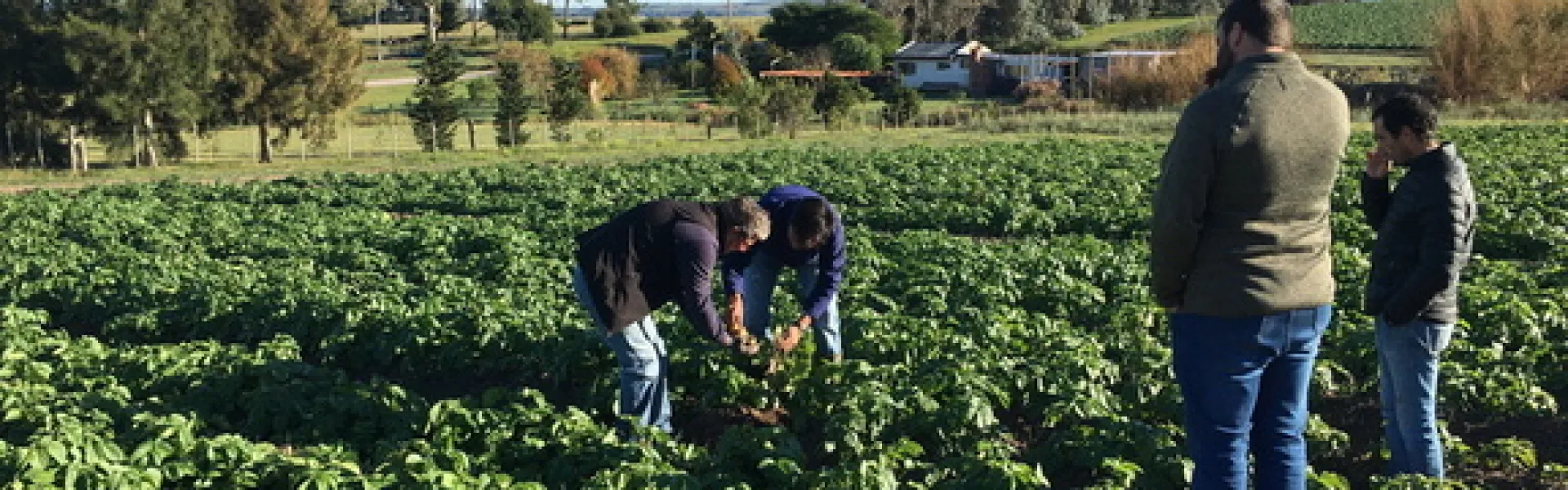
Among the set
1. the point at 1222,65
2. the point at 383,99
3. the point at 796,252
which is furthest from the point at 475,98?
the point at 1222,65

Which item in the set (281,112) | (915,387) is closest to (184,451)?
(915,387)

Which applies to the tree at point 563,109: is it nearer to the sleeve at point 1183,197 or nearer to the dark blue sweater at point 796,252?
the dark blue sweater at point 796,252

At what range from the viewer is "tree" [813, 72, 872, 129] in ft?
161

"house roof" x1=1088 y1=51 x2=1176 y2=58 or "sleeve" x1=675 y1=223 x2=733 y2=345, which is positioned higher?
"house roof" x1=1088 y1=51 x2=1176 y2=58

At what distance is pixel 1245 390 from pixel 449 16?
351 ft

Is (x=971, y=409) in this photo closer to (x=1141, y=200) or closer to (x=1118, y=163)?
(x=1141, y=200)

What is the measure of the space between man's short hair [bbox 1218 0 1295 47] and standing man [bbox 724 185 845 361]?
9.40 feet

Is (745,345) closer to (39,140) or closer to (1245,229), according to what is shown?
(1245,229)

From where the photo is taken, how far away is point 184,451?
257 inches

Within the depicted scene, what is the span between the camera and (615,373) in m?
8.02

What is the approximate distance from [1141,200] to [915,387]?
1210 centimetres

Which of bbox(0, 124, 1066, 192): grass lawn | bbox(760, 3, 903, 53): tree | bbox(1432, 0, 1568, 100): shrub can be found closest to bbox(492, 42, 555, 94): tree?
bbox(0, 124, 1066, 192): grass lawn

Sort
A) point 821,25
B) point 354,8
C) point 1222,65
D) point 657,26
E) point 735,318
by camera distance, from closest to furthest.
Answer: point 1222,65
point 735,318
point 821,25
point 354,8
point 657,26

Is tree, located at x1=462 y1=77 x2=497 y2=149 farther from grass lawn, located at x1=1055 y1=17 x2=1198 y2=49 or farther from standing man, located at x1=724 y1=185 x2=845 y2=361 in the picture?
grass lawn, located at x1=1055 y1=17 x2=1198 y2=49
